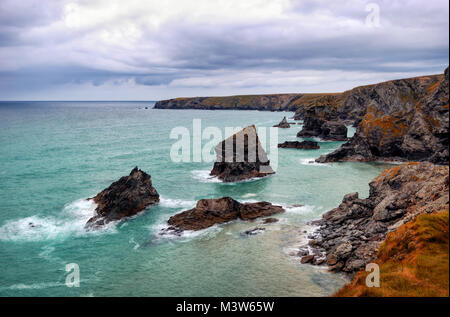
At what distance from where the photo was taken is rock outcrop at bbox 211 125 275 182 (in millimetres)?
73312

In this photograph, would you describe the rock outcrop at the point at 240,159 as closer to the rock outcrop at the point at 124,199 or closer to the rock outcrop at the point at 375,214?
the rock outcrop at the point at 124,199

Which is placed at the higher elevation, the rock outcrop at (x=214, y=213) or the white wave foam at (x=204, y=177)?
the white wave foam at (x=204, y=177)

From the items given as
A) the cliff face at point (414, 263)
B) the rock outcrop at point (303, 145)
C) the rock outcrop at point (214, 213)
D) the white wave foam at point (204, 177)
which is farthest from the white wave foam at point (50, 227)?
the rock outcrop at point (303, 145)

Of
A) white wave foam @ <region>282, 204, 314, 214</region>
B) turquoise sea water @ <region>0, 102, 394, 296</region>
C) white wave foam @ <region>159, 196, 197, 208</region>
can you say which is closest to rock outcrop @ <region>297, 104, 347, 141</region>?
turquoise sea water @ <region>0, 102, 394, 296</region>

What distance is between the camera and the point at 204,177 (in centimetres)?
7575

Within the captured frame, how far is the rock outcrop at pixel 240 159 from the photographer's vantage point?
2886 inches

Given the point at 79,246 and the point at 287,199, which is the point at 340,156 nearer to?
the point at 287,199

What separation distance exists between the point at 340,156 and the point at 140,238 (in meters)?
65.7

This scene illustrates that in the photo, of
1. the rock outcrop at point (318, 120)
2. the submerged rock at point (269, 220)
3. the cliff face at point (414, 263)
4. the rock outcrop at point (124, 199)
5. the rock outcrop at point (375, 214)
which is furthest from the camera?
the rock outcrop at point (318, 120)

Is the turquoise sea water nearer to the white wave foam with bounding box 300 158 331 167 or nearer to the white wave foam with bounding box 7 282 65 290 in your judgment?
the white wave foam with bounding box 7 282 65 290

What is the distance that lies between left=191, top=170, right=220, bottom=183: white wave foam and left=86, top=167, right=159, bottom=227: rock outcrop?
54.3 ft

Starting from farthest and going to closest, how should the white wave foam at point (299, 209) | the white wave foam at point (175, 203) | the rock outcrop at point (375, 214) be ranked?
the white wave foam at point (175, 203) < the white wave foam at point (299, 209) < the rock outcrop at point (375, 214)

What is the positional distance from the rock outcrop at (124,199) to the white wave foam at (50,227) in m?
1.84
